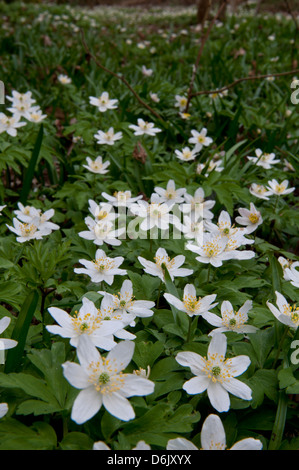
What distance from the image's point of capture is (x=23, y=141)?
110 inches

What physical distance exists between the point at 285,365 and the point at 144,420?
516 mm

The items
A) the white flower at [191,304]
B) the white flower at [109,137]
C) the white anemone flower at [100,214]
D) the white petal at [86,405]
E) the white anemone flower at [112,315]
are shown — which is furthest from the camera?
the white flower at [109,137]

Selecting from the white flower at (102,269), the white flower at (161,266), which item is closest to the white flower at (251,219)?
the white flower at (161,266)

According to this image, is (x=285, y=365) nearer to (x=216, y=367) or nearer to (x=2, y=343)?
(x=216, y=367)

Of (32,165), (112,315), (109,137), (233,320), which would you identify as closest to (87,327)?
(112,315)

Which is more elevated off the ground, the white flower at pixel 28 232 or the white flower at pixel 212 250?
the white flower at pixel 212 250

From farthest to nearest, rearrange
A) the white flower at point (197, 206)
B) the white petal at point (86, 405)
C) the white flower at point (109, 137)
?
the white flower at point (109, 137), the white flower at point (197, 206), the white petal at point (86, 405)

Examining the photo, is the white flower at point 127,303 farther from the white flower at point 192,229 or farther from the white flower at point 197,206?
the white flower at point 197,206

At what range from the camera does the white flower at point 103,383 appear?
108cm

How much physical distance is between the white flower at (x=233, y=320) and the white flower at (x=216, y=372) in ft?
0.71

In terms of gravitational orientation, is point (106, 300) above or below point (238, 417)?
above

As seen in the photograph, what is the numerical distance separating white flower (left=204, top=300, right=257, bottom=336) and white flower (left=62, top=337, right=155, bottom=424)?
45 cm

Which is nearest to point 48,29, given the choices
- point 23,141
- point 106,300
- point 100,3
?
point 23,141
